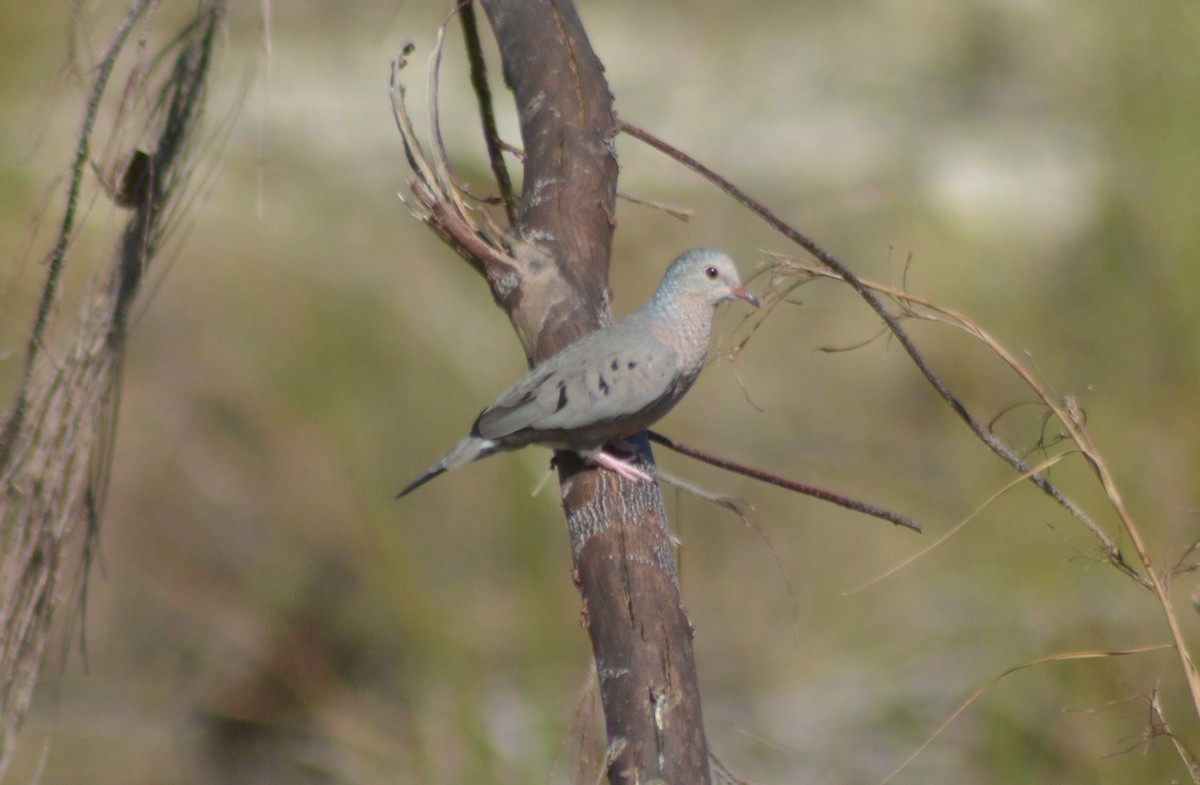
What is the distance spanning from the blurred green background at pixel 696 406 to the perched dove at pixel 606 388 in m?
1.39

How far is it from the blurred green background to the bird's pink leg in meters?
1.56

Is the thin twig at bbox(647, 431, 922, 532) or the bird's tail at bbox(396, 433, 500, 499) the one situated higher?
the bird's tail at bbox(396, 433, 500, 499)

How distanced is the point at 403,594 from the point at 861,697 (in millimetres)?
1597

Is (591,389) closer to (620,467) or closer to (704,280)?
(620,467)

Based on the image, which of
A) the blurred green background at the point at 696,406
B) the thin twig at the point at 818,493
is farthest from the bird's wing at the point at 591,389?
the blurred green background at the point at 696,406

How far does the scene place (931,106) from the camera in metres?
4.40

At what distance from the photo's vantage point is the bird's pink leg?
5.37 ft

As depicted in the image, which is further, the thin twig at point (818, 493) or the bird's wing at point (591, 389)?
the bird's wing at point (591, 389)

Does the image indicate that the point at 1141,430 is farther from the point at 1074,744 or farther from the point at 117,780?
the point at 117,780

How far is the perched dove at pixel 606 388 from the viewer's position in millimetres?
1768

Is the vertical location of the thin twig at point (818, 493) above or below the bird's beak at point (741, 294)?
below

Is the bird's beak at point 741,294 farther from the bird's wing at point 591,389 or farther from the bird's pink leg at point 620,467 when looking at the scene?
the bird's pink leg at point 620,467

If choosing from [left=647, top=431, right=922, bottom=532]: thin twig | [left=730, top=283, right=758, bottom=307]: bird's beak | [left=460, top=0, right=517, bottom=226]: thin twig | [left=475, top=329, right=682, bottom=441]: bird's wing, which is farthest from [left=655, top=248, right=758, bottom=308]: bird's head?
[left=647, top=431, right=922, bottom=532]: thin twig

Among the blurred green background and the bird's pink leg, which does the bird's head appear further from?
the blurred green background
